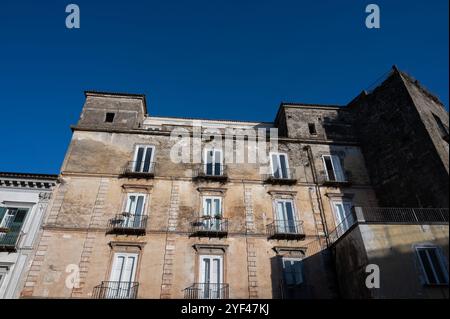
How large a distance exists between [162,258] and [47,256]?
619 cm

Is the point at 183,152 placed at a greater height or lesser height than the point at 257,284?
greater

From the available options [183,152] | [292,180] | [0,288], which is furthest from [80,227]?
[292,180]

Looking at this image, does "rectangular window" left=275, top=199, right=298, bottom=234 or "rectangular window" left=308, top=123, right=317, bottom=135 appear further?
"rectangular window" left=308, top=123, right=317, bottom=135

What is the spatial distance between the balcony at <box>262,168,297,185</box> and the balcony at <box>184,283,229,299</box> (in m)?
7.66

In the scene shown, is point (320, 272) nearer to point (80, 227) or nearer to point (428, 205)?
point (428, 205)

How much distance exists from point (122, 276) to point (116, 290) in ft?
2.73

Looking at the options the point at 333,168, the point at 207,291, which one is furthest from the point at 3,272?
the point at 333,168

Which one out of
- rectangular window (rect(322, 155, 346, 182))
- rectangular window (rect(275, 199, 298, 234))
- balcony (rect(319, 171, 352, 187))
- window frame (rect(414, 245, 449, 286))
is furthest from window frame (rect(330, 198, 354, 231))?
window frame (rect(414, 245, 449, 286))

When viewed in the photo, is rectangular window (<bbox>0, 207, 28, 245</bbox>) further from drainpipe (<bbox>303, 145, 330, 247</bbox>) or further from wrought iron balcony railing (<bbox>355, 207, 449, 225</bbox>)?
wrought iron balcony railing (<bbox>355, 207, 449, 225</bbox>)

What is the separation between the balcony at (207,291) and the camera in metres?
16.0

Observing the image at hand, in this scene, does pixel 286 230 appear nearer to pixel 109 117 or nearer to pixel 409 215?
pixel 409 215

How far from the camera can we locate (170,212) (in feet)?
62.1

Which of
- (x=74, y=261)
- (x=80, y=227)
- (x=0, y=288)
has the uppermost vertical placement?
(x=80, y=227)

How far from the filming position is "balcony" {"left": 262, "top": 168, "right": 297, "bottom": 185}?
2091 cm
